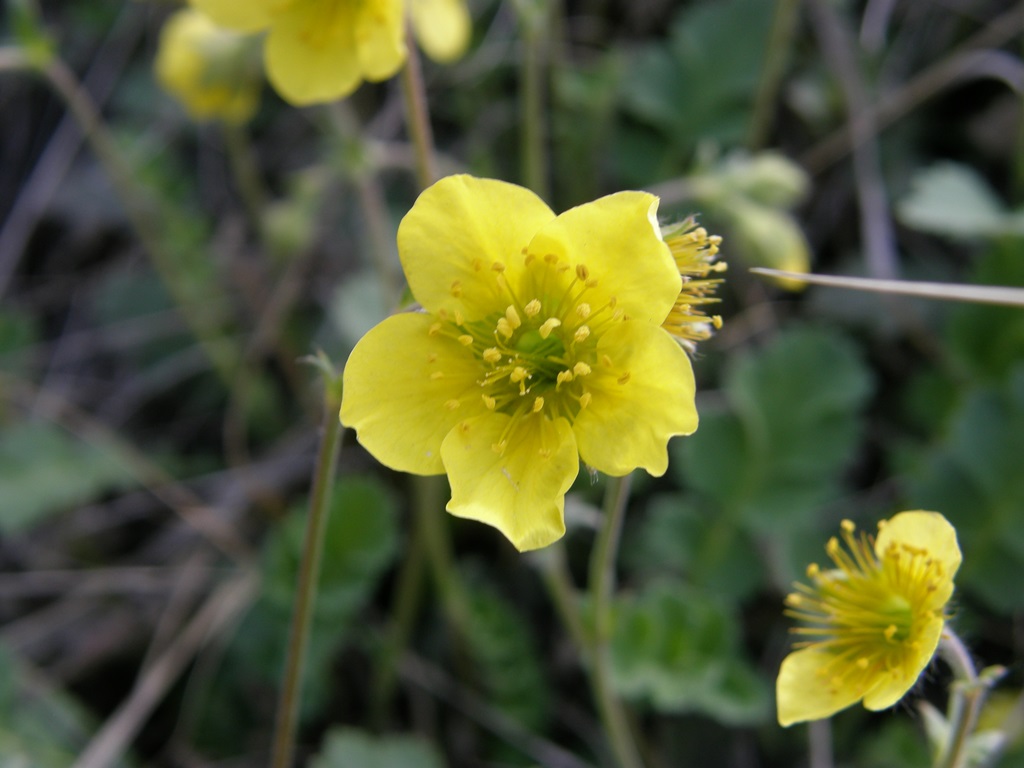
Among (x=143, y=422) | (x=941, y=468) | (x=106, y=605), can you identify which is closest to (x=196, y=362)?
(x=143, y=422)

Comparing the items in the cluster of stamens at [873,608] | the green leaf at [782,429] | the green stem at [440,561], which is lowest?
the green stem at [440,561]

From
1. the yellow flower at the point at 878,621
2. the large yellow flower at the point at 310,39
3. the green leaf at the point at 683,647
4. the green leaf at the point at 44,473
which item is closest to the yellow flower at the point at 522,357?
the yellow flower at the point at 878,621

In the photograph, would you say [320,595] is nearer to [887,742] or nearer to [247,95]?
[887,742]

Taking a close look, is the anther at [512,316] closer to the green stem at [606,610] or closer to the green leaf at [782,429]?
the green stem at [606,610]

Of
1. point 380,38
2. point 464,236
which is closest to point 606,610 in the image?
point 464,236

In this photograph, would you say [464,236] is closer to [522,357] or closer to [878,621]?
[522,357]
